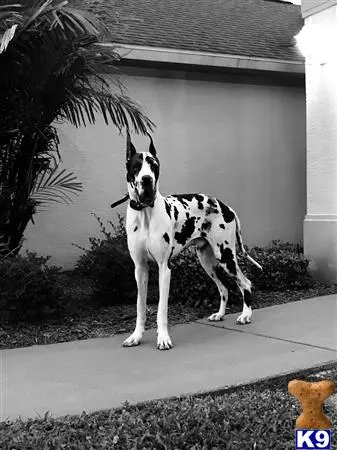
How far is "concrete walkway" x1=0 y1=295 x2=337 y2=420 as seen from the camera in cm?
472

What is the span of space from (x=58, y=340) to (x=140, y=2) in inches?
347

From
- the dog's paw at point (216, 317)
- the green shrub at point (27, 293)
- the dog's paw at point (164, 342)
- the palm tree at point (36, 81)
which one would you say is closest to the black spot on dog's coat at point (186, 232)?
the dog's paw at point (164, 342)

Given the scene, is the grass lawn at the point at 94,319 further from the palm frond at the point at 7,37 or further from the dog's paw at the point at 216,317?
the palm frond at the point at 7,37

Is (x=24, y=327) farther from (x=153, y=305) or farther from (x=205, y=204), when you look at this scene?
(x=205, y=204)

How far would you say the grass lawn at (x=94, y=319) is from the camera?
260 inches

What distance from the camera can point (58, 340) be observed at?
6539mm

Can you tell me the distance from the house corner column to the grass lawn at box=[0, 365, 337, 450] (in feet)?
17.3

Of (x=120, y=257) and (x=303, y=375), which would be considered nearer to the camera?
(x=303, y=375)

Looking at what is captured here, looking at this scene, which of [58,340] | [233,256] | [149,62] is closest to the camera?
[58,340]

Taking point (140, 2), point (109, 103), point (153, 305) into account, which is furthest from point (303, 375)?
point (140, 2)

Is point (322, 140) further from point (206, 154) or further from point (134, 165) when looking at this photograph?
point (134, 165)

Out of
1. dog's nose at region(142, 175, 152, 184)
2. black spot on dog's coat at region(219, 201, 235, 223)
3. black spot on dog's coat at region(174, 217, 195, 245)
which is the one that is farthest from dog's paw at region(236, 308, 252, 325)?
dog's nose at region(142, 175, 152, 184)

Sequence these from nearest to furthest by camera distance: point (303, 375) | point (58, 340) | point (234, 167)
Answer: point (303, 375), point (58, 340), point (234, 167)

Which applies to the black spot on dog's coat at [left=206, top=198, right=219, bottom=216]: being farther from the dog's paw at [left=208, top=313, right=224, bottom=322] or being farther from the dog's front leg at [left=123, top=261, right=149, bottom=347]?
the dog's paw at [left=208, top=313, right=224, bottom=322]
